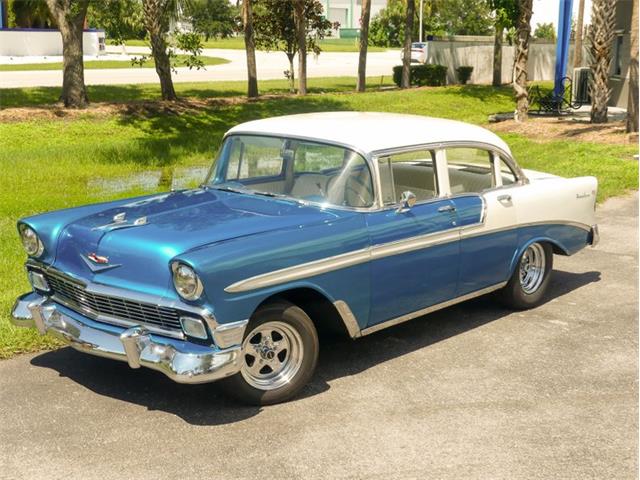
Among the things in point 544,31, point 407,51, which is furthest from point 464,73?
point 544,31

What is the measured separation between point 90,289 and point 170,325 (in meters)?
0.57

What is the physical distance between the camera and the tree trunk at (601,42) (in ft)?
61.0

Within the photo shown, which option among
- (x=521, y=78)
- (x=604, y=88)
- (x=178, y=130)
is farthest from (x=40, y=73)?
(x=604, y=88)

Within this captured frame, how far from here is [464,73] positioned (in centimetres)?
3116

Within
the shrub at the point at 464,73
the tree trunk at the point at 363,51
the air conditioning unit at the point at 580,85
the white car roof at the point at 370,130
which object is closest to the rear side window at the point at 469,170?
the white car roof at the point at 370,130

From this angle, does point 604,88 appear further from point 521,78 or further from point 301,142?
point 301,142

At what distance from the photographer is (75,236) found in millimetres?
5258

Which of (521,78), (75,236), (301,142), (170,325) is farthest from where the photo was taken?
(521,78)

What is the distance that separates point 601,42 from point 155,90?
12983mm

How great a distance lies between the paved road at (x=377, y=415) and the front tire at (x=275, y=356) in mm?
113

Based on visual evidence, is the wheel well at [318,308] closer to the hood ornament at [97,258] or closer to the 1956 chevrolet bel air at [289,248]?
the 1956 chevrolet bel air at [289,248]

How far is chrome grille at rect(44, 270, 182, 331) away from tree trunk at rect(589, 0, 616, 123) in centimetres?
1616

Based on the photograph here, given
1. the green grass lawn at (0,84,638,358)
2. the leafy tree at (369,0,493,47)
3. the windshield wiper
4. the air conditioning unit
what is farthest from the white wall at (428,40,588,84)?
the leafy tree at (369,0,493,47)

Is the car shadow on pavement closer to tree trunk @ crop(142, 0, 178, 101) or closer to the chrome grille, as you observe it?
the chrome grille
